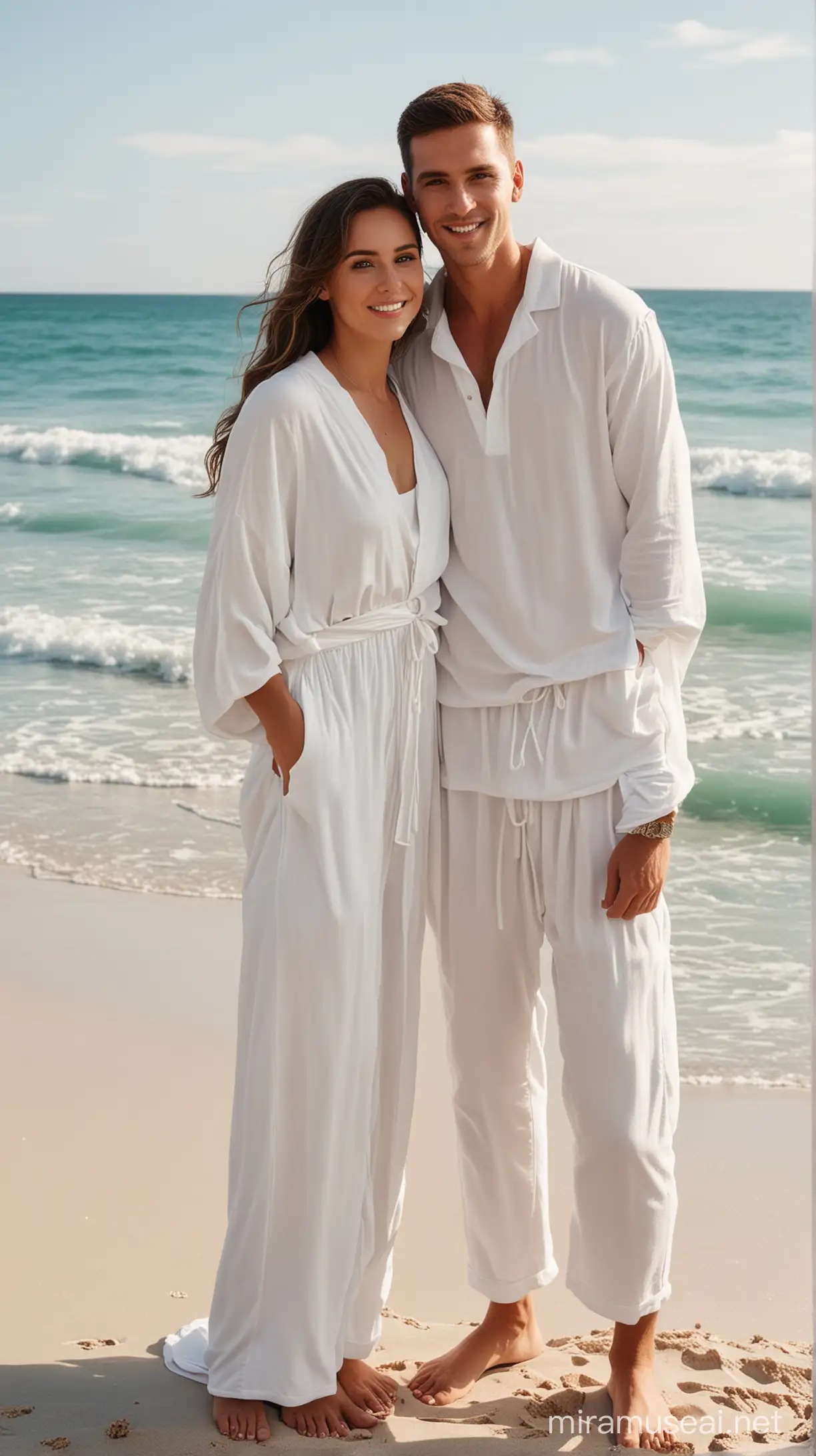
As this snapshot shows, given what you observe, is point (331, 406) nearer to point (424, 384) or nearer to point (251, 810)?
point (424, 384)

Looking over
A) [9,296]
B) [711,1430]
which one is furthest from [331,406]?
[9,296]

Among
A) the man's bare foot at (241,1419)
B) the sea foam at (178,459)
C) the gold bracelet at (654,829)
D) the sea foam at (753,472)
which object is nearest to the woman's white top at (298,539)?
the gold bracelet at (654,829)

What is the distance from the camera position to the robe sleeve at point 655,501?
2436mm

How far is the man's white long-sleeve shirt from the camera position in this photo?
2457 mm

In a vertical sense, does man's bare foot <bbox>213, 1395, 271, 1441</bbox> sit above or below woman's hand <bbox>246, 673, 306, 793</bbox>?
below

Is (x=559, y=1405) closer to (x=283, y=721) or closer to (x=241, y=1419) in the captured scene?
(x=241, y=1419)

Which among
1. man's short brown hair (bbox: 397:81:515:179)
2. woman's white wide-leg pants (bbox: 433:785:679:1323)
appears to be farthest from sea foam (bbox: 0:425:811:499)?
woman's white wide-leg pants (bbox: 433:785:679:1323)

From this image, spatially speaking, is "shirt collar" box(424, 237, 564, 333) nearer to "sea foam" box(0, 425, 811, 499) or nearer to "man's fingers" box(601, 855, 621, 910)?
"man's fingers" box(601, 855, 621, 910)

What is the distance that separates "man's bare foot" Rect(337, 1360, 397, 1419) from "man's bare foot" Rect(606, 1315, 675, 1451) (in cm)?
39

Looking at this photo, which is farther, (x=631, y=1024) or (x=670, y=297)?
(x=670, y=297)

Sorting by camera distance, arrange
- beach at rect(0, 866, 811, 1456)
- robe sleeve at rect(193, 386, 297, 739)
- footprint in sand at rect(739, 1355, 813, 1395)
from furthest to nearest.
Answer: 1. footprint in sand at rect(739, 1355, 813, 1395)
2. beach at rect(0, 866, 811, 1456)
3. robe sleeve at rect(193, 386, 297, 739)

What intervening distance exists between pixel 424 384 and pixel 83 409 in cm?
1758

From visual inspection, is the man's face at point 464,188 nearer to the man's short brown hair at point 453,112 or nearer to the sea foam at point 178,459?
the man's short brown hair at point 453,112

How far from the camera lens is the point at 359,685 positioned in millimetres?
2498
